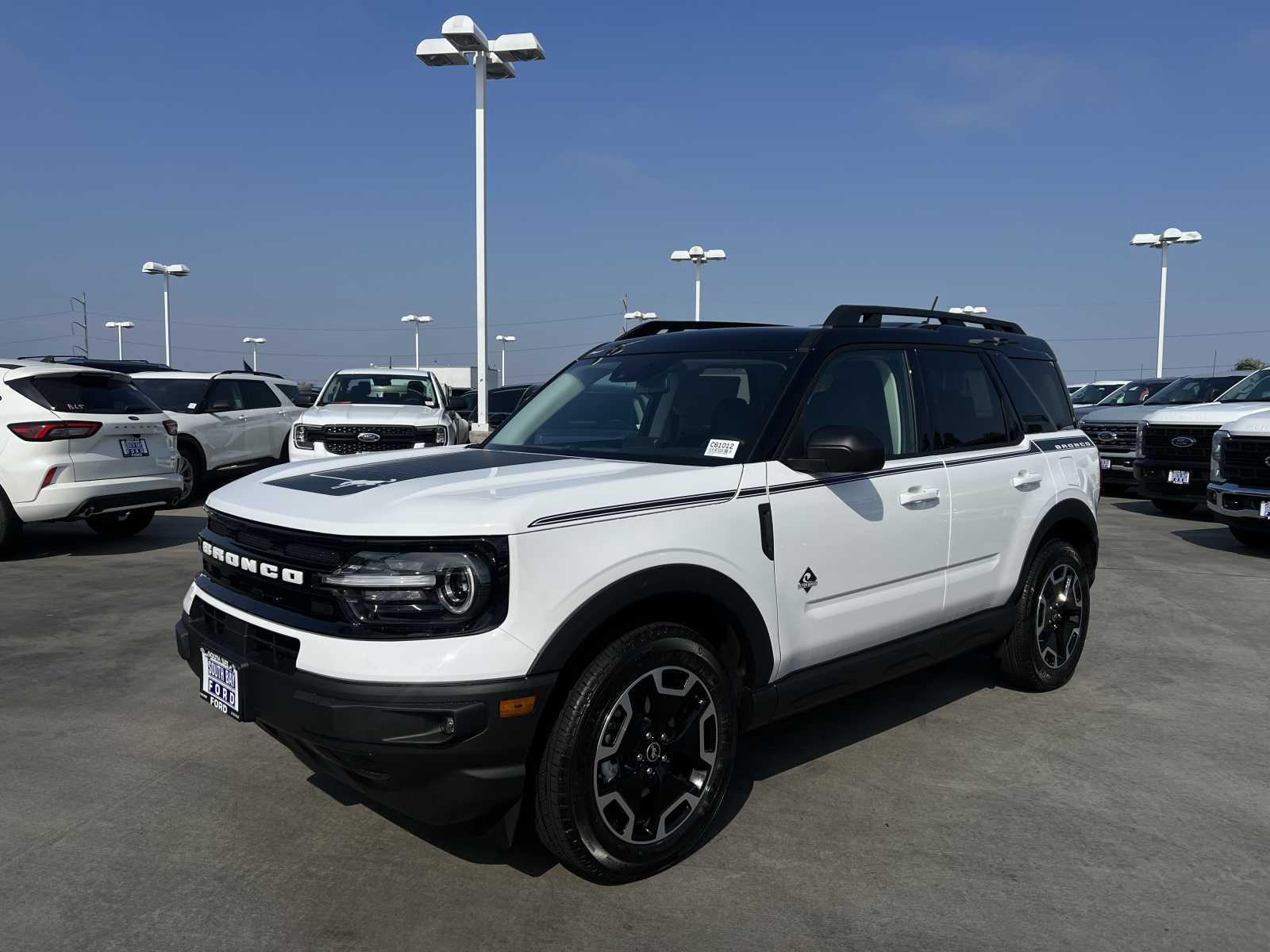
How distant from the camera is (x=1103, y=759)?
Answer: 4355 mm

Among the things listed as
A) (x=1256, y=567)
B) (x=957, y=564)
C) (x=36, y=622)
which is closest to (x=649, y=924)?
(x=957, y=564)

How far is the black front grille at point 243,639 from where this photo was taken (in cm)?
302

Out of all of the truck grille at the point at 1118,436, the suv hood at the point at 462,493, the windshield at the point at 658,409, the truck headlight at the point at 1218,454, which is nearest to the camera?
the suv hood at the point at 462,493

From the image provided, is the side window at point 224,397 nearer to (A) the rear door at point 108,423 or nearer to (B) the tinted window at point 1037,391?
(A) the rear door at point 108,423

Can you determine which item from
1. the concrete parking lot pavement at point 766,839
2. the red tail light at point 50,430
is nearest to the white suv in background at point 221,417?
the red tail light at point 50,430

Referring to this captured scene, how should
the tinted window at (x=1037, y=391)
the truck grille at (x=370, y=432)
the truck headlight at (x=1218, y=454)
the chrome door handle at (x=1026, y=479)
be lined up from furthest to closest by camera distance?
the truck grille at (x=370, y=432) → the truck headlight at (x=1218, y=454) → the tinted window at (x=1037, y=391) → the chrome door handle at (x=1026, y=479)

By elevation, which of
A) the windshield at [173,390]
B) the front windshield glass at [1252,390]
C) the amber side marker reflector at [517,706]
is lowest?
the amber side marker reflector at [517,706]

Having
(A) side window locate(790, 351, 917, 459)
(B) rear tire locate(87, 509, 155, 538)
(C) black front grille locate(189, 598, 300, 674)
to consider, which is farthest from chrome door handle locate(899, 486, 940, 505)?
(B) rear tire locate(87, 509, 155, 538)

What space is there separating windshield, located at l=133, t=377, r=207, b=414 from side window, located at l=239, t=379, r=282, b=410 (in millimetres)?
688

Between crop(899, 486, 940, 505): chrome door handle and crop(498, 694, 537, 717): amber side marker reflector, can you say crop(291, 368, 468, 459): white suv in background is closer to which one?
crop(899, 486, 940, 505): chrome door handle

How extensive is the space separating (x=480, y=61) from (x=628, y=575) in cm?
1604

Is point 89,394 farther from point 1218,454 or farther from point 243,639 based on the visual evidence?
point 1218,454

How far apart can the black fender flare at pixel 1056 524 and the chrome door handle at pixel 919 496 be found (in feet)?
3.23

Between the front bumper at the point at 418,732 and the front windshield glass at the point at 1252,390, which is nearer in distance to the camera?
the front bumper at the point at 418,732
